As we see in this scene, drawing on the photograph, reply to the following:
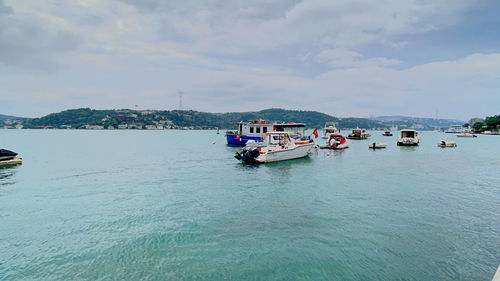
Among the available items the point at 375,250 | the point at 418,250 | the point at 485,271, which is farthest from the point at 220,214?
the point at 485,271

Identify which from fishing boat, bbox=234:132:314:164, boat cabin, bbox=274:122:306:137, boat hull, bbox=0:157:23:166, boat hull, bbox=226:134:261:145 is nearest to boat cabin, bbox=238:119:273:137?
boat hull, bbox=226:134:261:145

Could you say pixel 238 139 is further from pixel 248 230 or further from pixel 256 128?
pixel 248 230

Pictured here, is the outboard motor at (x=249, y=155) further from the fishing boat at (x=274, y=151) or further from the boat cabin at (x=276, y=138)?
the boat cabin at (x=276, y=138)

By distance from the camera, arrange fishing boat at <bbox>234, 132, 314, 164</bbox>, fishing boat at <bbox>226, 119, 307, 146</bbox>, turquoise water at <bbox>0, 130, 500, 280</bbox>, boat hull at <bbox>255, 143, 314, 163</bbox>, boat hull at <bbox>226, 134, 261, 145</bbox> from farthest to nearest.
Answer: boat hull at <bbox>226, 134, 261, 145</bbox> → fishing boat at <bbox>226, 119, 307, 146</bbox> → boat hull at <bbox>255, 143, 314, 163</bbox> → fishing boat at <bbox>234, 132, 314, 164</bbox> → turquoise water at <bbox>0, 130, 500, 280</bbox>

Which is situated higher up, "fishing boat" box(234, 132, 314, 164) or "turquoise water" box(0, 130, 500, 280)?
"fishing boat" box(234, 132, 314, 164)

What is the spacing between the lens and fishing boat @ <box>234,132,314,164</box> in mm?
28312

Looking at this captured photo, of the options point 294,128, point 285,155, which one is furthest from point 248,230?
point 294,128

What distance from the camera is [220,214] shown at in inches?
472

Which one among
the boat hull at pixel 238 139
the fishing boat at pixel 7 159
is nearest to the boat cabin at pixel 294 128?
the boat hull at pixel 238 139

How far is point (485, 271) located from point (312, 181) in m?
13.1

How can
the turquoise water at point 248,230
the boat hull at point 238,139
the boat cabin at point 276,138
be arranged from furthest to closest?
the boat hull at point 238,139 → the boat cabin at point 276,138 → the turquoise water at point 248,230

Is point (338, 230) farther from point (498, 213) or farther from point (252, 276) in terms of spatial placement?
point (498, 213)

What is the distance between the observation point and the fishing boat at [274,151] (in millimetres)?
28312

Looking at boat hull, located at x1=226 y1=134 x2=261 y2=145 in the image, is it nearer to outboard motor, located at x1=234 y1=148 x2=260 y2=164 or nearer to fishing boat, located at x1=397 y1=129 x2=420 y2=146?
outboard motor, located at x1=234 y1=148 x2=260 y2=164
